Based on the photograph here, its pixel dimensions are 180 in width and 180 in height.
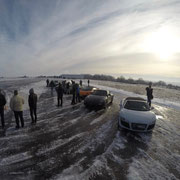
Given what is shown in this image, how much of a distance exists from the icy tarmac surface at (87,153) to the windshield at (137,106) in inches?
47.5

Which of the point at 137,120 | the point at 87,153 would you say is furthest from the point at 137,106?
the point at 87,153

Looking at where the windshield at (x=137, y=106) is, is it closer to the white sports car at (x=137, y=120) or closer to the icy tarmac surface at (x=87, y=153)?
the white sports car at (x=137, y=120)

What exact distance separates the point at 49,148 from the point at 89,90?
10.4m

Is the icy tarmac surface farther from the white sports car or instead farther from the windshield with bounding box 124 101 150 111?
the windshield with bounding box 124 101 150 111

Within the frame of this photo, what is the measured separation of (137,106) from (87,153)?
13.2 ft

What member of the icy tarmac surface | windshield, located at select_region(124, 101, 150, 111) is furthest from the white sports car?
the icy tarmac surface

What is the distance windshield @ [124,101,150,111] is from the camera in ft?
21.7

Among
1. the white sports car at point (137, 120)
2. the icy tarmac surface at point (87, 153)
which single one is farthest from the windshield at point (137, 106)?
the icy tarmac surface at point (87, 153)

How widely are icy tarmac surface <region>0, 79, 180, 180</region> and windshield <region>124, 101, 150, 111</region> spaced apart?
121 centimetres

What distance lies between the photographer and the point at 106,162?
141 inches

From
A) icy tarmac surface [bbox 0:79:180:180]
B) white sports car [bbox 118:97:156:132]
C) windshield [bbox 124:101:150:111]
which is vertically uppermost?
windshield [bbox 124:101:150:111]

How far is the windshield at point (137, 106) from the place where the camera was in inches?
260

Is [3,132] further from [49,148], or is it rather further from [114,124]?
[114,124]

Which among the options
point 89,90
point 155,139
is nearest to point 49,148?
point 155,139
